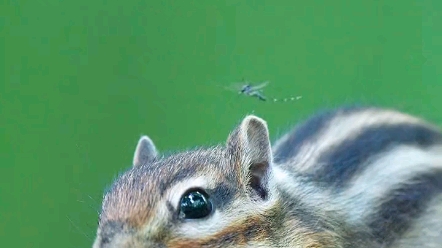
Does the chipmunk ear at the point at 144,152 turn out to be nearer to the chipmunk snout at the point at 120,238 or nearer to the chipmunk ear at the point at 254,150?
the chipmunk ear at the point at 254,150

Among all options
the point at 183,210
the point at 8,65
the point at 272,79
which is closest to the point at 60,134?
the point at 8,65

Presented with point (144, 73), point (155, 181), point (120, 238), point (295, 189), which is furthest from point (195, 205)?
point (144, 73)

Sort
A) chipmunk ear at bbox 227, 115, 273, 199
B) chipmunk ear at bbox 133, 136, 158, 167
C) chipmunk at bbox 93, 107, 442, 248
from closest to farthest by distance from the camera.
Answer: chipmunk at bbox 93, 107, 442, 248
chipmunk ear at bbox 227, 115, 273, 199
chipmunk ear at bbox 133, 136, 158, 167

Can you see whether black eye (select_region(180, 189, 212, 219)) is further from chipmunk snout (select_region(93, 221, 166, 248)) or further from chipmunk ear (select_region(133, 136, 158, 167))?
chipmunk ear (select_region(133, 136, 158, 167))

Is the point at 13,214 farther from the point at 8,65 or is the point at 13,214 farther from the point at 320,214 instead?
the point at 320,214

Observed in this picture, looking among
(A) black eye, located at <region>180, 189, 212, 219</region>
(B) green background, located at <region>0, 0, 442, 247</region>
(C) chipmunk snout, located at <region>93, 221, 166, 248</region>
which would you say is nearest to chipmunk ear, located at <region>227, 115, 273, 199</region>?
(A) black eye, located at <region>180, 189, 212, 219</region>

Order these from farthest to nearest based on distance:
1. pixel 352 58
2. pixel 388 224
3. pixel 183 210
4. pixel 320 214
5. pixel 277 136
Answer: pixel 352 58 → pixel 277 136 → pixel 388 224 → pixel 320 214 → pixel 183 210
